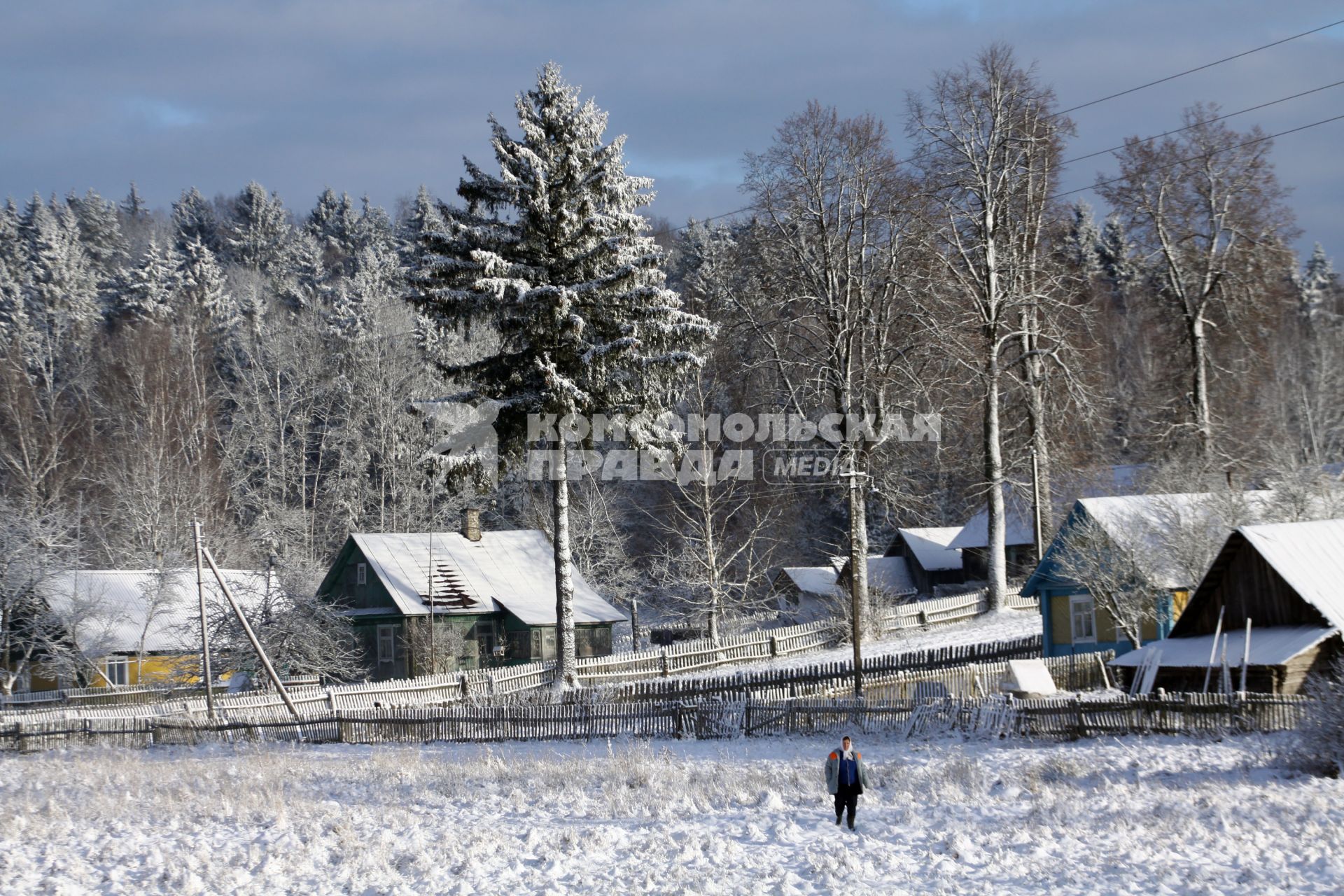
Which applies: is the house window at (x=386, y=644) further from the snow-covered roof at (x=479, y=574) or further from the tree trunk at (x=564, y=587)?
the tree trunk at (x=564, y=587)


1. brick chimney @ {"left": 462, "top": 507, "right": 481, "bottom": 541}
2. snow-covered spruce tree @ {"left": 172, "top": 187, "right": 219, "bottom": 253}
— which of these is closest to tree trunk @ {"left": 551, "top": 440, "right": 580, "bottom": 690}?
brick chimney @ {"left": 462, "top": 507, "right": 481, "bottom": 541}

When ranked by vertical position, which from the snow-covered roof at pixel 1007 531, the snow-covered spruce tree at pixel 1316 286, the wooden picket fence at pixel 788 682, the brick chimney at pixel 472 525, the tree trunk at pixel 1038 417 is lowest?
the wooden picket fence at pixel 788 682

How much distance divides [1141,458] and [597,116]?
1197 inches

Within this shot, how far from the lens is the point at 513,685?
30469mm

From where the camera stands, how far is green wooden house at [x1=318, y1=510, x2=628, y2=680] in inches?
1559

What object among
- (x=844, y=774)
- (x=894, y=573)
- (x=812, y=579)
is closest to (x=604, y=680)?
(x=844, y=774)

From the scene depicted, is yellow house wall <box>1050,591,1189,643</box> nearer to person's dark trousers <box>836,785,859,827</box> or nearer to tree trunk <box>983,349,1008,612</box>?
tree trunk <box>983,349,1008,612</box>

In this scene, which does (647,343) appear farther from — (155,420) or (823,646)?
(155,420)

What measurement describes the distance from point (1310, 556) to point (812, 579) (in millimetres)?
32285

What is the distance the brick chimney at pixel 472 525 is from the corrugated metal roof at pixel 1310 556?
94.6 feet

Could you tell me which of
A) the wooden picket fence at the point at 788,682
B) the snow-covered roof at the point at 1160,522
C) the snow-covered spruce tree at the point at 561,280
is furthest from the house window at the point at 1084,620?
the snow-covered spruce tree at the point at 561,280

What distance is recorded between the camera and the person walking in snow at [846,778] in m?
12.7

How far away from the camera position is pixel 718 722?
74.0ft

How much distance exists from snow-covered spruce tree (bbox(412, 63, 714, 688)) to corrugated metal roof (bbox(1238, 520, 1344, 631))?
12803 millimetres
